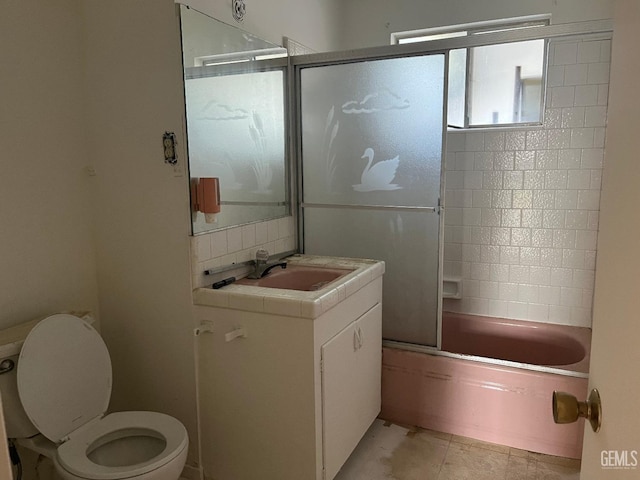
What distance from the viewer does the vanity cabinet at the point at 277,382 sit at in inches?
77.5

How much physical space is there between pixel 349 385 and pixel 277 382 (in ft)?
1.30

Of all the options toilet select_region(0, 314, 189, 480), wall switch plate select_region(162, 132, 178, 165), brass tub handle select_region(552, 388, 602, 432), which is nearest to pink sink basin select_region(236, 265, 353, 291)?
wall switch plate select_region(162, 132, 178, 165)

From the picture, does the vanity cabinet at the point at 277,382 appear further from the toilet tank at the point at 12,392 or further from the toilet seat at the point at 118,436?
the toilet tank at the point at 12,392

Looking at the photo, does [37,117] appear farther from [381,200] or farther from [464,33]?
[464,33]

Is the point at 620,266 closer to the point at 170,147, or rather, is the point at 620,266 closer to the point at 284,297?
the point at 284,297

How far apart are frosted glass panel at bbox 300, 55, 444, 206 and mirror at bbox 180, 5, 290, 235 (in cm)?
19

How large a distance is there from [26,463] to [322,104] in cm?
220

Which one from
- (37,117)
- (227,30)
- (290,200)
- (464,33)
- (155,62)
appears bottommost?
(290,200)

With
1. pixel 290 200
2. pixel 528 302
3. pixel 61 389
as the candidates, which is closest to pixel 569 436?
pixel 528 302

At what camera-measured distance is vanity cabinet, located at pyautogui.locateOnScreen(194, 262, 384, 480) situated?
77.5 inches

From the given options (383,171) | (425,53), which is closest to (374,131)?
(383,171)

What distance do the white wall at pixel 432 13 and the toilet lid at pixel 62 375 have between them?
259cm

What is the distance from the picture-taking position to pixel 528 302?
3289mm

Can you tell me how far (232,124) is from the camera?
7.87 feet
